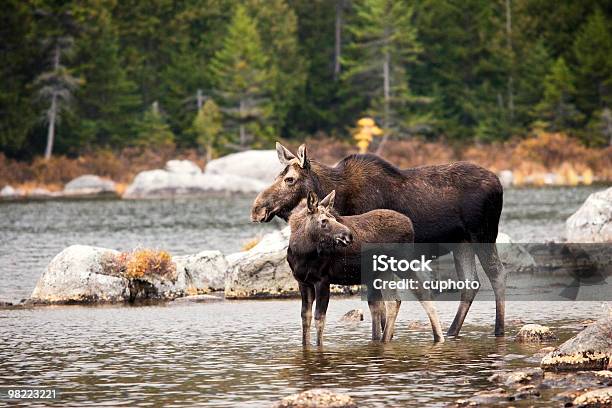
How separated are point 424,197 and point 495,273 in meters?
1.70

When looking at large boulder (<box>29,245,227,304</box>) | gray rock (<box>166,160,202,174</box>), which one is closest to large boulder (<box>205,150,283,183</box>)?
gray rock (<box>166,160,202,174</box>)

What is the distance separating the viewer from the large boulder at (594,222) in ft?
109

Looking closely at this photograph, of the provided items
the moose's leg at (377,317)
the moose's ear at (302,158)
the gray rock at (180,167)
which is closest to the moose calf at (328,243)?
the moose's leg at (377,317)

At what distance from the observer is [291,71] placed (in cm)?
12100

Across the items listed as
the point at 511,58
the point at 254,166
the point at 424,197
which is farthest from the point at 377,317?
the point at 511,58

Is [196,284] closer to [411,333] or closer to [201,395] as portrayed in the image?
[411,333]

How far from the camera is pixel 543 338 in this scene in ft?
62.0

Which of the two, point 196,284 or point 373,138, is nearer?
point 196,284

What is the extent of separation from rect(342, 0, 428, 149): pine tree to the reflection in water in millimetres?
88588

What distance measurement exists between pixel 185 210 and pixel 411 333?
167ft

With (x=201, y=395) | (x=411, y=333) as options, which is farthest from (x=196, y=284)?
(x=201, y=395)

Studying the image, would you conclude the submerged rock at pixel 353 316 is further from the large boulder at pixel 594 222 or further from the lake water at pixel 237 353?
the large boulder at pixel 594 222

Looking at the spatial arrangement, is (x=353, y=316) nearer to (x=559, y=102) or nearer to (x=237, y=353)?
(x=237, y=353)

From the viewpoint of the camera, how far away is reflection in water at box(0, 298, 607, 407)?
15.1 m
